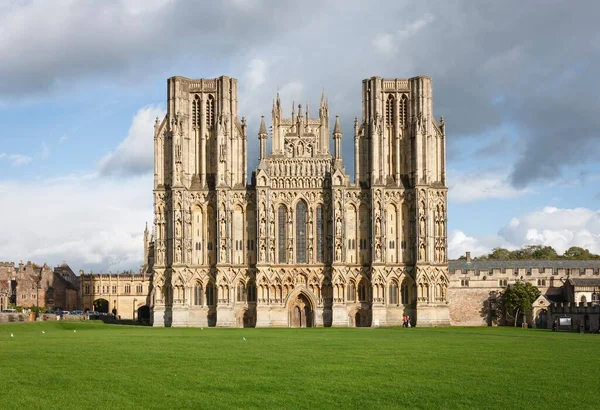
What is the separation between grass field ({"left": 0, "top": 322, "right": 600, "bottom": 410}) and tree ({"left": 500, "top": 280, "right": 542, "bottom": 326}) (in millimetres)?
55654

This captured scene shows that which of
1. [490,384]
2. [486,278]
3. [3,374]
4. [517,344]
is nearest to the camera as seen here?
[490,384]

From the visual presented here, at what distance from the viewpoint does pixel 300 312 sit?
99125mm

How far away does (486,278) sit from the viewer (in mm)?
105250

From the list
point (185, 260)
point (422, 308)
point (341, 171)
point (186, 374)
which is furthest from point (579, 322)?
point (186, 374)

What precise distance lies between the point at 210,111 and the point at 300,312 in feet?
85.8

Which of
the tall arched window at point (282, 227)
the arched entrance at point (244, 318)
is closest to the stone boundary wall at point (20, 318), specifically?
the arched entrance at point (244, 318)

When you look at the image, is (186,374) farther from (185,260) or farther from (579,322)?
(185,260)

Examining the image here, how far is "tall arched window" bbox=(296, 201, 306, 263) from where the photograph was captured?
326 feet

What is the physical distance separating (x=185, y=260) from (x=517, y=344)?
2153 inches

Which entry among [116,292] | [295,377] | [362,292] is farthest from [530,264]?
[295,377]

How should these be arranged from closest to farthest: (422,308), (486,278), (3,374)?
(3,374) < (422,308) < (486,278)

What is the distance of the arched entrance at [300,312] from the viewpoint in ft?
323

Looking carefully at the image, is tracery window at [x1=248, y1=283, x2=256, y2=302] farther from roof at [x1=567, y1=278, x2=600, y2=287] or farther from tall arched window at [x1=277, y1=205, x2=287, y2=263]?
roof at [x1=567, y1=278, x2=600, y2=287]

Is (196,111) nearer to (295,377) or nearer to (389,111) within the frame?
(389,111)
